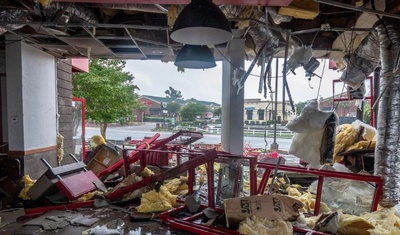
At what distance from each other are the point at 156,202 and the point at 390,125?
329cm

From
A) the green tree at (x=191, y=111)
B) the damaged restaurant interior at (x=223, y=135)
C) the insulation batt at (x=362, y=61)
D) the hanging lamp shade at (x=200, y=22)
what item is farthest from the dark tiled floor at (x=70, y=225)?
the green tree at (x=191, y=111)

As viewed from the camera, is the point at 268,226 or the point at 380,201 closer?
the point at 268,226

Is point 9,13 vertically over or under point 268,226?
over

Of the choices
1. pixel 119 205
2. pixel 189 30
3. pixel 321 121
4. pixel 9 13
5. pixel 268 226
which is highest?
pixel 9 13

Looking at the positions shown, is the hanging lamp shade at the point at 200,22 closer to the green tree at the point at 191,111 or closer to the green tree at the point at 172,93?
the green tree at the point at 191,111

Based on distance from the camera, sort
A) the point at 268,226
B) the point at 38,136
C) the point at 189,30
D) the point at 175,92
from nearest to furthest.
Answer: the point at 189,30, the point at 268,226, the point at 38,136, the point at 175,92

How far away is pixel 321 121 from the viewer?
3232 mm

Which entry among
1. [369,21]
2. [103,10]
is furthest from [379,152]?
[103,10]

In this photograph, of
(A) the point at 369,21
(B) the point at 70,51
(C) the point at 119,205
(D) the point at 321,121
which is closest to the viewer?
(D) the point at 321,121

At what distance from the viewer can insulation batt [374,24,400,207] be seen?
335 cm

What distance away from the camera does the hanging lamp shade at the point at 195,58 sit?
3479mm

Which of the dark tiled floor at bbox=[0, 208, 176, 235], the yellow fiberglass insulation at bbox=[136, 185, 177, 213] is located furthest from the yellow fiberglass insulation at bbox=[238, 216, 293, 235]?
the yellow fiberglass insulation at bbox=[136, 185, 177, 213]

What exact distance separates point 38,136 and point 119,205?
8.13ft

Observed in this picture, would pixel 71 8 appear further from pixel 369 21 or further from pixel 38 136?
pixel 369 21
